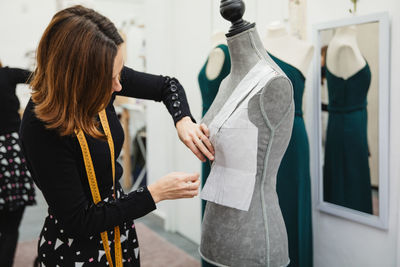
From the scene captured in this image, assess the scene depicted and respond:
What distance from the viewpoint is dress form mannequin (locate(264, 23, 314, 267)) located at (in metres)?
1.85

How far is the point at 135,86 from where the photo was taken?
1.40 metres

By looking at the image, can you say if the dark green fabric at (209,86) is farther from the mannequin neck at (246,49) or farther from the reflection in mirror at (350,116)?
the mannequin neck at (246,49)

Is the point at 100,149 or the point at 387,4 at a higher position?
the point at 387,4

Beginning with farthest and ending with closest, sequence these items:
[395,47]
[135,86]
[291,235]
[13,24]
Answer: [13,24]
[291,235]
[395,47]
[135,86]

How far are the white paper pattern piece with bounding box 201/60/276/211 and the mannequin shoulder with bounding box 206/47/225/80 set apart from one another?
3.27ft

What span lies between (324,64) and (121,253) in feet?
4.69

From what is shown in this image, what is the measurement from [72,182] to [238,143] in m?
0.48

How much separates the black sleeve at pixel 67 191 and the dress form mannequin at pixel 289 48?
1167 mm

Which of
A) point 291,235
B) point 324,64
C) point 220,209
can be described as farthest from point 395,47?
point 220,209

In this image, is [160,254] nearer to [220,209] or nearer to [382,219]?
[382,219]

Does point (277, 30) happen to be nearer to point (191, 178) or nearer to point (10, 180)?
point (191, 178)

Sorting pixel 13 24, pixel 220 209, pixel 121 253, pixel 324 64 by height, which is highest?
pixel 13 24

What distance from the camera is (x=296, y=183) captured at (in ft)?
6.12

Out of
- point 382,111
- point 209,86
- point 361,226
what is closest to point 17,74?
point 209,86
